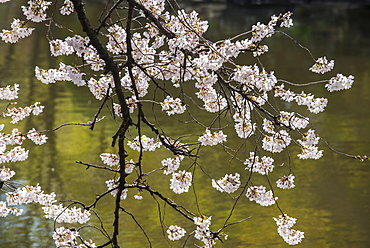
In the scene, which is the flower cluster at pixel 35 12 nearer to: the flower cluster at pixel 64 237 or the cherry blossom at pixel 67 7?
the cherry blossom at pixel 67 7

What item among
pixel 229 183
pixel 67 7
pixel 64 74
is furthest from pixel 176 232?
pixel 67 7

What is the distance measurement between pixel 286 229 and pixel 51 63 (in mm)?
6355

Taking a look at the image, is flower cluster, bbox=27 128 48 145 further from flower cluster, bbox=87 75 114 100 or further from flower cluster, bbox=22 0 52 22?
flower cluster, bbox=22 0 52 22

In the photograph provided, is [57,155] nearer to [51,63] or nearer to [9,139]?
[9,139]

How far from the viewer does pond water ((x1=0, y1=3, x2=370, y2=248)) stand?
364cm

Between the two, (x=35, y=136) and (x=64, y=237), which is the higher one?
(x=35, y=136)

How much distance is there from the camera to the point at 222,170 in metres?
4.67

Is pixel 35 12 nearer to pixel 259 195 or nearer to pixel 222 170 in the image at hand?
pixel 259 195

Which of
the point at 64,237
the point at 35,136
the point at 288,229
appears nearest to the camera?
the point at 64,237

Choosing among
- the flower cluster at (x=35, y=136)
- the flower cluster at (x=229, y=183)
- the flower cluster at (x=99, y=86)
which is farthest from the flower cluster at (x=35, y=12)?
the flower cluster at (x=229, y=183)

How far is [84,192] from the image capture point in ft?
14.0

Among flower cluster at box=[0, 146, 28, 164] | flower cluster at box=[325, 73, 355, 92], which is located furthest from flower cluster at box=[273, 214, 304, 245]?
flower cluster at box=[0, 146, 28, 164]

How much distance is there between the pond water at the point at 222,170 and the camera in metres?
3.64

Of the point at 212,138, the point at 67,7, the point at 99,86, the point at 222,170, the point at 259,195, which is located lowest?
the point at 259,195
